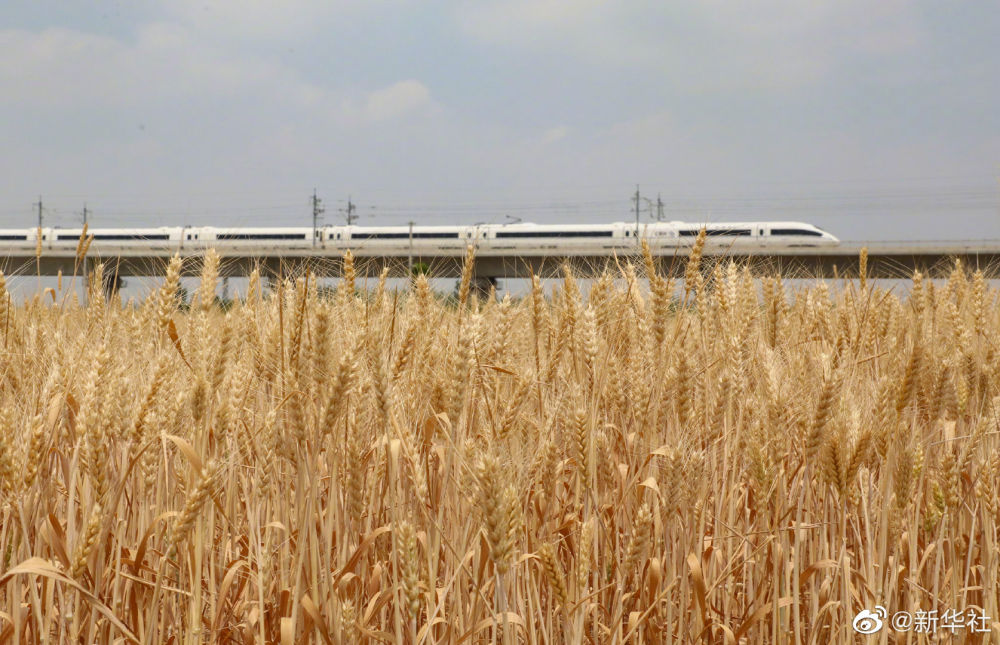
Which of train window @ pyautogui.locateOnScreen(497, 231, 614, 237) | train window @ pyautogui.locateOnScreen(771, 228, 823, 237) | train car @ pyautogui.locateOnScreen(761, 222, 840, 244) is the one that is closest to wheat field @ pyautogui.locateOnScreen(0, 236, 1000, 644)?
train car @ pyautogui.locateOnScreen(761, 222, 840, 244)

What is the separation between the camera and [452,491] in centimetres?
191

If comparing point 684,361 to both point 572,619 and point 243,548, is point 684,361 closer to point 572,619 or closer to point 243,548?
point 572,619

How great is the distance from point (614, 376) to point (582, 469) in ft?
1.87

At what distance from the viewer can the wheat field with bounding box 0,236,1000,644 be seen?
4.83 ft

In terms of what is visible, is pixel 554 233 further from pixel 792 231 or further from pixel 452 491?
pixel 452 491

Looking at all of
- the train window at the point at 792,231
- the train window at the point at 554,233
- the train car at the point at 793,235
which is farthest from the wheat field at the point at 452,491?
the train window at the point at 792,231

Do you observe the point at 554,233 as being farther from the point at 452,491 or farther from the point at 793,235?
the point at 452,491

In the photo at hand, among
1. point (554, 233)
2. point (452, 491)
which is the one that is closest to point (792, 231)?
point (554, 233)

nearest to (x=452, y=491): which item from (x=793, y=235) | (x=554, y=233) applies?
(x=554, y=233)

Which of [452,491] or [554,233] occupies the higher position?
[554,233]

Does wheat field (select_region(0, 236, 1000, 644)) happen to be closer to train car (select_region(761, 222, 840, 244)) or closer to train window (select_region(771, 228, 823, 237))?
train car (select_region(761, 222, 840, 244))

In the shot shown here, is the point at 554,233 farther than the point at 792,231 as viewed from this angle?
Yes

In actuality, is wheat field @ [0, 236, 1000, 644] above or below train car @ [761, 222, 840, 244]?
below

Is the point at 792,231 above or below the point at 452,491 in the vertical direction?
above
